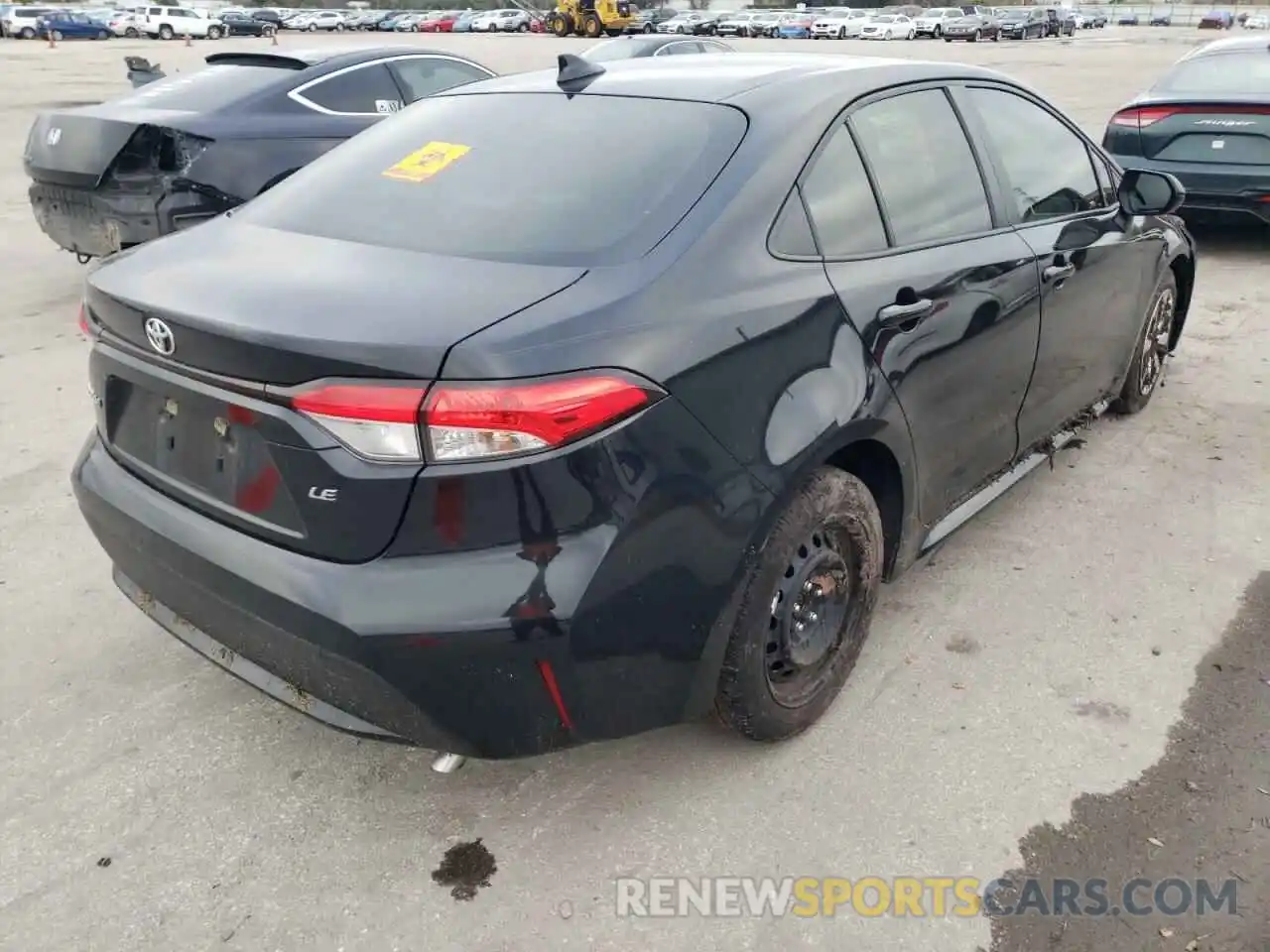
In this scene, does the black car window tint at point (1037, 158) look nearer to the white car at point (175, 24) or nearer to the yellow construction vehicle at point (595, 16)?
the yellow construction vehicle at point (595, 16)

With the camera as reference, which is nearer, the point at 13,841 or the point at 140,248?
the point at 13,841

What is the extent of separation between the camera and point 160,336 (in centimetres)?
230

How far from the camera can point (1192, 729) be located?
287 cm

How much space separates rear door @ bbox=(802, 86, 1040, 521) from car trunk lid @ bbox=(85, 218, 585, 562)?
88 cm

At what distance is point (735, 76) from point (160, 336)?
1.69 metres

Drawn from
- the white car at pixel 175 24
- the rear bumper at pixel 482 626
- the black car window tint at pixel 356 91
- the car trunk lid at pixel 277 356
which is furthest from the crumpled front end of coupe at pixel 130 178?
the white car at pixel 175 24

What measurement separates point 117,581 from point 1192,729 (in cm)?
295

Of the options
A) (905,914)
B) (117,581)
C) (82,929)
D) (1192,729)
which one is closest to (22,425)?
(117,581)

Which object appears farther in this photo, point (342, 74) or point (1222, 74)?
A: point (1222, 74)

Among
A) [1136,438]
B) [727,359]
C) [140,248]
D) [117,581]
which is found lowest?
[1136,438]

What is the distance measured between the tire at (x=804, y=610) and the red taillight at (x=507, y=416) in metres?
0.62

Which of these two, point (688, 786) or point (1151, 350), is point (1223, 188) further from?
point (688, 786)

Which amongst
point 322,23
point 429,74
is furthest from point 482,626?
point 322,23

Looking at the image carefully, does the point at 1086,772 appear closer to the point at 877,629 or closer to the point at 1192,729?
the point at 1192,729
